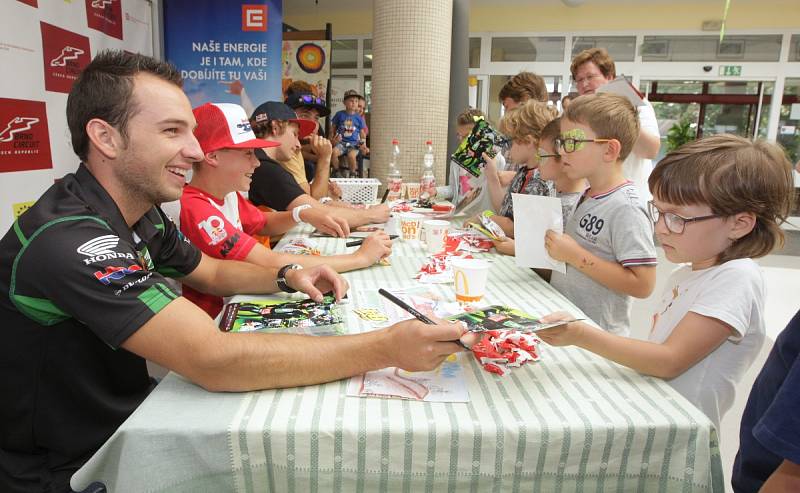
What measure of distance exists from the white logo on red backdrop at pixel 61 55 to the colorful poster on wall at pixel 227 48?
1281 mm

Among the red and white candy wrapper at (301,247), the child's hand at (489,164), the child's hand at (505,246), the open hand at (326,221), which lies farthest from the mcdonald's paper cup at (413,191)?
the child's hand at (505,246)

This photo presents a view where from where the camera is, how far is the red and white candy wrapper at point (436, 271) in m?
1.70

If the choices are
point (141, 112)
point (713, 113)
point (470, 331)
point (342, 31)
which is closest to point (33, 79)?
point (141, 112)

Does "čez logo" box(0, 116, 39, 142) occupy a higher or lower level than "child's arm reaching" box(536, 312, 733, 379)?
higher

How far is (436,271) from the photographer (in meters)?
1.77

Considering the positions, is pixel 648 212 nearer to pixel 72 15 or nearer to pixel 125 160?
pixel 125 160

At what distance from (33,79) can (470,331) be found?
3047 mm

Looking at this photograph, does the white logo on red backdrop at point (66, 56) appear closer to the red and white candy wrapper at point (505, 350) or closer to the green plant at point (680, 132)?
A: the red and white candy wrapper at point (505, 350)

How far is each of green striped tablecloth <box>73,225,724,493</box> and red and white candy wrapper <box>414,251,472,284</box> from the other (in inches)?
30.9

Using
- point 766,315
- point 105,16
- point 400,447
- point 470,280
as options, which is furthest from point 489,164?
point 105,16

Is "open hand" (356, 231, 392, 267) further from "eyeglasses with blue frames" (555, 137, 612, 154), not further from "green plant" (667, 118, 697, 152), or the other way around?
"green plant" (667, 118, 697, 152)

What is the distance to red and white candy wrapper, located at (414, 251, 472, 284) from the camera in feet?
5.56

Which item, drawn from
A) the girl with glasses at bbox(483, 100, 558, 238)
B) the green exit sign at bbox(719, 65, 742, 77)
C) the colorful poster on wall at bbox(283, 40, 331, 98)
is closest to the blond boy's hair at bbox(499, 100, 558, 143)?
the girl with glasses at bbox(483, 100, 558, 238)

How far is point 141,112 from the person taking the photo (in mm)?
1166
